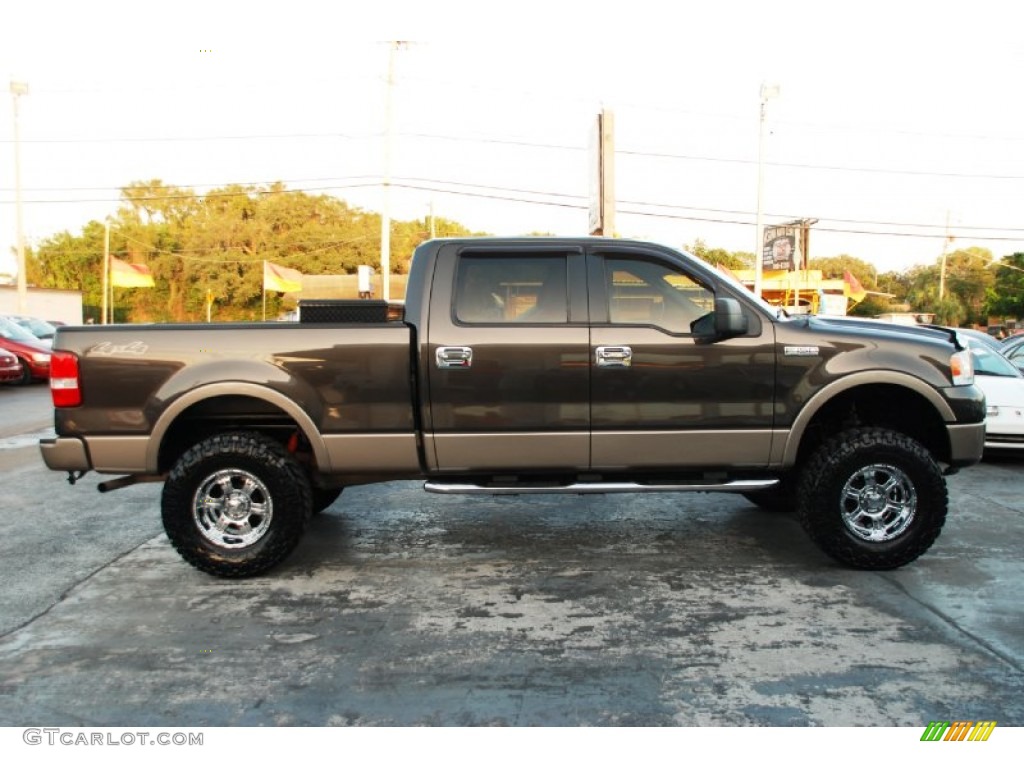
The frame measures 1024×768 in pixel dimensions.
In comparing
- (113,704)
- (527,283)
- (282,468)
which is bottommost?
(113,704)

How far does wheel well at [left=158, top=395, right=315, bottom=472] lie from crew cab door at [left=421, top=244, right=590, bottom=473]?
100cm

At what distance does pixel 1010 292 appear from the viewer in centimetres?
5634

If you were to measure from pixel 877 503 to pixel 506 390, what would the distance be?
2.45 metres

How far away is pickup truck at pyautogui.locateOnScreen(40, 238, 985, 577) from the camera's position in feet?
15.6

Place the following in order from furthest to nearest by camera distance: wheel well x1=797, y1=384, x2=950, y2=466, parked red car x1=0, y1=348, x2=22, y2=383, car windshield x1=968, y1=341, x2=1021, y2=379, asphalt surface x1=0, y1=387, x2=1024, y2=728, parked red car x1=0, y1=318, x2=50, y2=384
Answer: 1. parked red car x1=0, y1=318, x2=50, y2=384
2. parked red car x1=0, y1=348, x2=22, y2=383
3. car windshield x1=968, y1=341, x2=1021, y2=379
4. wheel well x1=797, y1=384, x2=950, y2=466
5. asphalt surface x1=0, y1=387, x2=1024, y2=728

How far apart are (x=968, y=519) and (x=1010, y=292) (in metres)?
59.8

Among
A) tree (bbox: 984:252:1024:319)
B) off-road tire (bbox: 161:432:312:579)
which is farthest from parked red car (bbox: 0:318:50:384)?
tree (bbox: 984:252:1024:319)

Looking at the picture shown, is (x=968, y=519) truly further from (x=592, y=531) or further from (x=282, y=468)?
(x=282, y=468)

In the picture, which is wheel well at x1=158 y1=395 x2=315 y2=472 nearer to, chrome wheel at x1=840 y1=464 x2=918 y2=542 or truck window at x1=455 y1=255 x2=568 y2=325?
truck window at x1=455 y1=255 x2=568 y2=325

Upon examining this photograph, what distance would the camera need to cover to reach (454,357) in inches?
190

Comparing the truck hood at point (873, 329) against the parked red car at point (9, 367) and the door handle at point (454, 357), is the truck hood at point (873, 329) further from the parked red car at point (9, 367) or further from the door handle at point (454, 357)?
the parked red car at point (9, 367)

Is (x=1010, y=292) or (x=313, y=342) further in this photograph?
(x=1010, y=292)

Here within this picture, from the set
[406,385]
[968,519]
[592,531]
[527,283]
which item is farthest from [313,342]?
[968,519]

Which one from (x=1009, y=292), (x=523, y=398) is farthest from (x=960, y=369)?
(x=1009, y=292)
